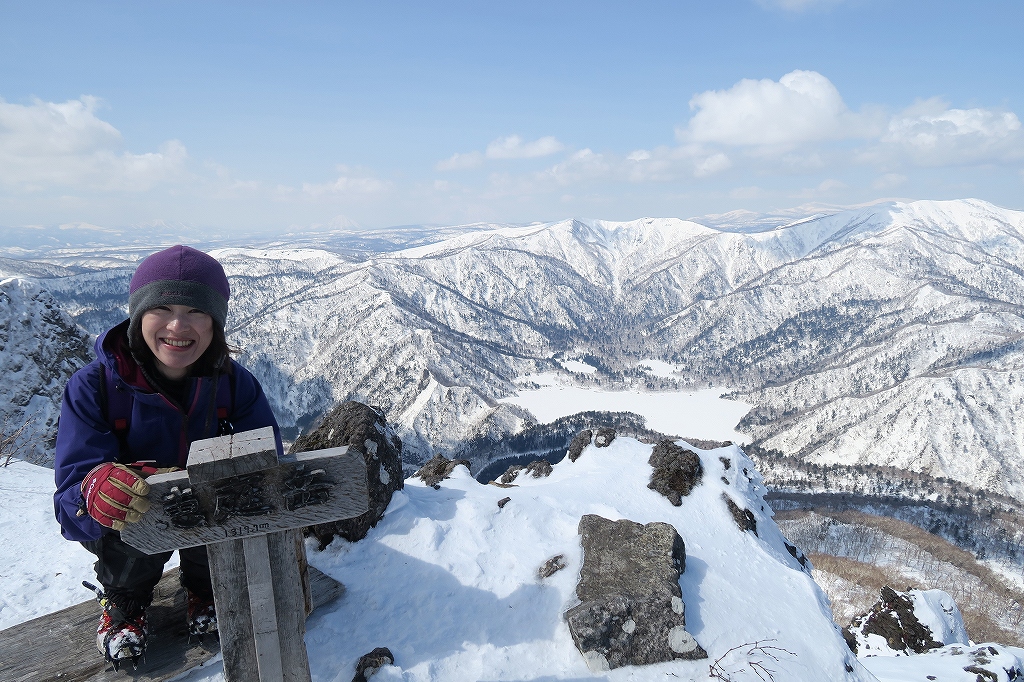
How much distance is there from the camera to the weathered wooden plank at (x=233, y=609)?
3697mm

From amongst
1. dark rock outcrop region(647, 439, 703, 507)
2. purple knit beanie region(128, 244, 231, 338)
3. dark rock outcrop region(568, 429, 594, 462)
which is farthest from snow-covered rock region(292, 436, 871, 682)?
dark rock outcrop region(568, 429, 594, 462)

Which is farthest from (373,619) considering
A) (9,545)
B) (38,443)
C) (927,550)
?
(927,550)

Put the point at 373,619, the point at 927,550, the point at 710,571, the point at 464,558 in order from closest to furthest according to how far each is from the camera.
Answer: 1. the point at 373,619
2. the point at 464,558
3. the point at 710,571
4. the point at 927,550

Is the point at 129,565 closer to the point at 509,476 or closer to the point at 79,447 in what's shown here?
the point at 79,447

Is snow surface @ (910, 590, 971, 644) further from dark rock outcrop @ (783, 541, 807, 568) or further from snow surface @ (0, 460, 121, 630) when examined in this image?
snow surface @ (0, 460, 121, 630)

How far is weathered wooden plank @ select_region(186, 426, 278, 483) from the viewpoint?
3.13 meters

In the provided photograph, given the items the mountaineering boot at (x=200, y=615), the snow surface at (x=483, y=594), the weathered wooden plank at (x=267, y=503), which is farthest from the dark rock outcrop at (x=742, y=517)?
the weathered wooden plank at (x=267, y=503)

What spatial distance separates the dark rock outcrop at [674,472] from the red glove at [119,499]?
1818cm

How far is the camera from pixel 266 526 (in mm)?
3527

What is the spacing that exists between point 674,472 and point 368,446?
45.8ft

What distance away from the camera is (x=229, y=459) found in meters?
3.16

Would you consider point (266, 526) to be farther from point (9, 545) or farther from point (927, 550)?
point (927, 550)

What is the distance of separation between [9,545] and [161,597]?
5.02 metres

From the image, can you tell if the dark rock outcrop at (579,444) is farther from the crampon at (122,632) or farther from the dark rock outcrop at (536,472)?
the crampon at (122,632)
